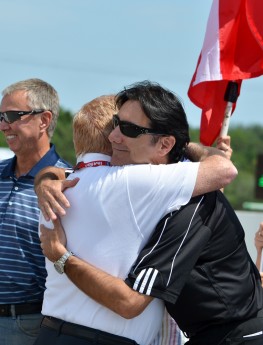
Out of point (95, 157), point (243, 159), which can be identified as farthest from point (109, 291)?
point (243, 159)

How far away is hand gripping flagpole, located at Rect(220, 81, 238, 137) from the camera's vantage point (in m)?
4.26

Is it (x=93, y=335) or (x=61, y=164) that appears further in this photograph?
(x=61, y=164)

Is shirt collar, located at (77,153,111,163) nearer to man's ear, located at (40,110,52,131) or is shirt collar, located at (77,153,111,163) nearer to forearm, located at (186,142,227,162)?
forearm, located at (186,142,227,162)

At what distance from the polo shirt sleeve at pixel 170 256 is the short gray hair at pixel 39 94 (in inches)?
62.3

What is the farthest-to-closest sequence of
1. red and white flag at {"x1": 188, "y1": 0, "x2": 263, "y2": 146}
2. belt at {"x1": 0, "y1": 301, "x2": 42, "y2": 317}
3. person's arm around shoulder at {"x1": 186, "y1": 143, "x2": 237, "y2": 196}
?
red and white flag at {"x1": 188, "y1": 0, "x2": 263, "y2": 146} < belt at {"x1": 0, "y1": 301, "x2": 42, "y2": 317} < person's arm around shoulder at {"x1": 186, "y1": 143, "x2": 237, "y2": 196}

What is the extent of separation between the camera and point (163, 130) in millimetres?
3152

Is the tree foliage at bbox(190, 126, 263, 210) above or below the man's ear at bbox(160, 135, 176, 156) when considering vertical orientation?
below

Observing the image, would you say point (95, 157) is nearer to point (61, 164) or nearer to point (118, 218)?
point (118, 218)

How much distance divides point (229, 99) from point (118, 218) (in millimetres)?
1552

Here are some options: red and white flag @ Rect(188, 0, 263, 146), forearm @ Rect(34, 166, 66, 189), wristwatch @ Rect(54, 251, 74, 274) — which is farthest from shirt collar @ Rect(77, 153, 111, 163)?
red and white flag @ Rect(188, 0, 263, 146)

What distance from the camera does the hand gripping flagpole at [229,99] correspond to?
4262 mm

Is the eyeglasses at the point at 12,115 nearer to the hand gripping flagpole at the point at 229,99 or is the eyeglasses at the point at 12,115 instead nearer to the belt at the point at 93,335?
the hand gripping flagpole at the point at 229,99

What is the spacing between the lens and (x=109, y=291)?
3.01 meters

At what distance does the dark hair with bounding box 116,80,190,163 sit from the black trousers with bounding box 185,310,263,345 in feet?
2.32
